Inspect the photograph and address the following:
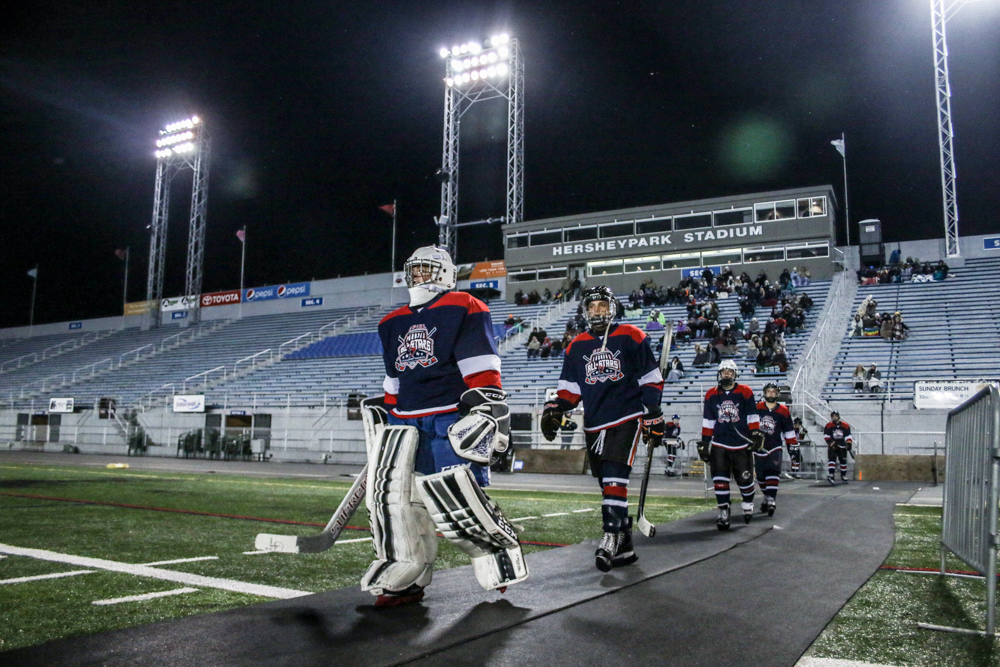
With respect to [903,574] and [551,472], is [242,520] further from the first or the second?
[551,472]

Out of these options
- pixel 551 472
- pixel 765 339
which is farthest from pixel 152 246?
pixel 765 339

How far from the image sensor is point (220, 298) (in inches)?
1881

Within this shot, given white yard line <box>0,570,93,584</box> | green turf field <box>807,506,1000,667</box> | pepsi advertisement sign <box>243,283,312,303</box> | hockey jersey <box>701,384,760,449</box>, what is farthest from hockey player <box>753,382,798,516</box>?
pepsi advertisement sign <box>243,283,312,303</box>

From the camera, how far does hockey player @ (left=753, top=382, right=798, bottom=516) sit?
9.69 meters

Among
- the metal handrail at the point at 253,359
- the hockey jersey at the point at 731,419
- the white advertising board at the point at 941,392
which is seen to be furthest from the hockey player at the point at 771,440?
the metal handrail at the point at 253,359

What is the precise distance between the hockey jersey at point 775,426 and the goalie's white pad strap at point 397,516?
7.95m

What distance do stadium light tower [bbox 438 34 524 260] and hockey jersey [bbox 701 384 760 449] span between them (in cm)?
2490

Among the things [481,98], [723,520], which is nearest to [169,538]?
[723,520]

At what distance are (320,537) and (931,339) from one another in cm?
2451

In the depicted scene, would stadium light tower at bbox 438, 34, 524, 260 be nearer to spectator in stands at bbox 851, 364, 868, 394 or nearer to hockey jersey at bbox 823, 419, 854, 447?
spectator in stands at bbox 851, 364, 868, 394

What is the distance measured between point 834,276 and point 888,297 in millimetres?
2773

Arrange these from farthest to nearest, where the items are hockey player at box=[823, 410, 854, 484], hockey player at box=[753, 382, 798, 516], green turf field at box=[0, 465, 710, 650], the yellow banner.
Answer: the yellow banner < hockey player at box=[823, 410, 854, 484] < hockey player at box=[753, 382, 798, 516] < green turf field at box=[0, 465, 710, 650]

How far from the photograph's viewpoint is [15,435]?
34.9m

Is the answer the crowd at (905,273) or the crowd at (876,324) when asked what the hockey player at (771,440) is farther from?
the crowd at (905,273)
